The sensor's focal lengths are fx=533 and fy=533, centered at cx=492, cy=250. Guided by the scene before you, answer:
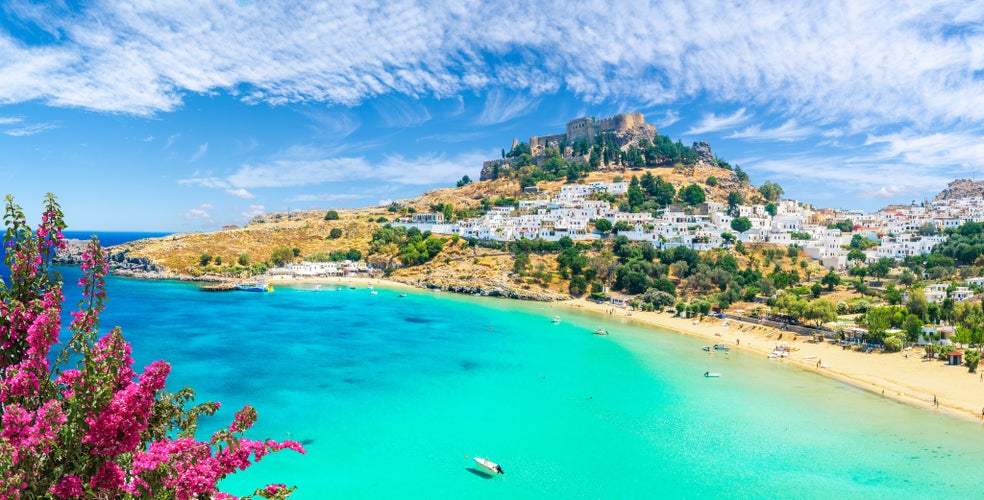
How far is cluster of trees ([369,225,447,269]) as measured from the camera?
85.5 m

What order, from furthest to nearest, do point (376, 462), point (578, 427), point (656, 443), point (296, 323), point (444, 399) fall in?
point (296, 323) < point (444, 399) < point (578, 427) < point (656, 443) < point (376, 462)

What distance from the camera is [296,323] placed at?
47.6 m

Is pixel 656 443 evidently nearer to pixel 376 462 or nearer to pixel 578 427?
pixel 578 427

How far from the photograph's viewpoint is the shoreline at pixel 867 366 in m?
27.2

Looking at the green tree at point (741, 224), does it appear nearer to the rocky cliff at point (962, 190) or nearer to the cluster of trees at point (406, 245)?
the cluster of trees at point (406, 245)

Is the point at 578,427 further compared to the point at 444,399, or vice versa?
the point at 444,399

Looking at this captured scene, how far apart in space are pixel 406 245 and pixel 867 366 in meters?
68.5

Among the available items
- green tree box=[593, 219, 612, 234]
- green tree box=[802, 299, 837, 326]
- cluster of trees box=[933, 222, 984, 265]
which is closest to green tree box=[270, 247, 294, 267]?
green tree box=[593, 219, 612, 234]

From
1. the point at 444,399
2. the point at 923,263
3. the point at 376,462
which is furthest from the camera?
the point at 923,263

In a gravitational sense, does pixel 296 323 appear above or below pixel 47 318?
below

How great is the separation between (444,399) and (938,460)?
20.3 meters

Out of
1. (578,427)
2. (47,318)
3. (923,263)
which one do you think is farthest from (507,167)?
(47,318)

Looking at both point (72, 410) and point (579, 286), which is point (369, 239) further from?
point (72, 410)

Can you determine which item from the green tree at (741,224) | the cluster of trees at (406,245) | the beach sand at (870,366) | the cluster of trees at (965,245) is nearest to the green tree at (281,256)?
the cluster of trees at (406,245)
